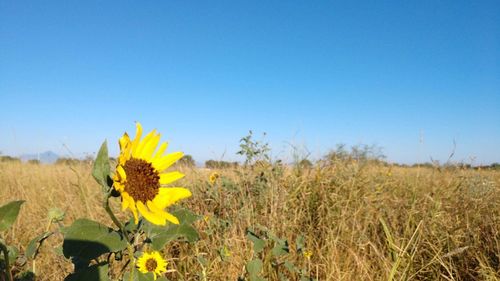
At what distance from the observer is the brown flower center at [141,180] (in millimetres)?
702

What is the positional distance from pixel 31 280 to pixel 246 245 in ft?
3.39

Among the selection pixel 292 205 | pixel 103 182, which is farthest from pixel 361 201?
pixel 103 182

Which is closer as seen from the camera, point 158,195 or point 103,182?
point 103,182

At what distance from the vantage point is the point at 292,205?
2408mm

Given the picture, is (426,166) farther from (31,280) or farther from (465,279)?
(31,280)

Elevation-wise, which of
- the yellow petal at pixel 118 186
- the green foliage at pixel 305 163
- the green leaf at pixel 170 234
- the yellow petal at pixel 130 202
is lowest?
the green leaf at pixel 170 234

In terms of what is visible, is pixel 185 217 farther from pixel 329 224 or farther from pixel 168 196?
pixel 329 224

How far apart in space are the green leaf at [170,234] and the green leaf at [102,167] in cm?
23

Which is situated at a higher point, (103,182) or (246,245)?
(103,182)

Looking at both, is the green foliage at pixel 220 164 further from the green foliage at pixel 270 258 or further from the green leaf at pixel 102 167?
the green leaf at pixel 102 167

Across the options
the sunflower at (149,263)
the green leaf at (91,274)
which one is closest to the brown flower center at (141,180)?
the green leaf at (91,274)

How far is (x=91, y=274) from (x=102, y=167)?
0.78 ft

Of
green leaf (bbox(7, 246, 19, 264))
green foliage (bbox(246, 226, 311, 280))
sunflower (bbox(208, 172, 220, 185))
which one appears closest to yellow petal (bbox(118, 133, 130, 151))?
green leaf (bbox(7, 246, 19, 264))

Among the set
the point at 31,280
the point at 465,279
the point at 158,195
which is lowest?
the point at 465,279
